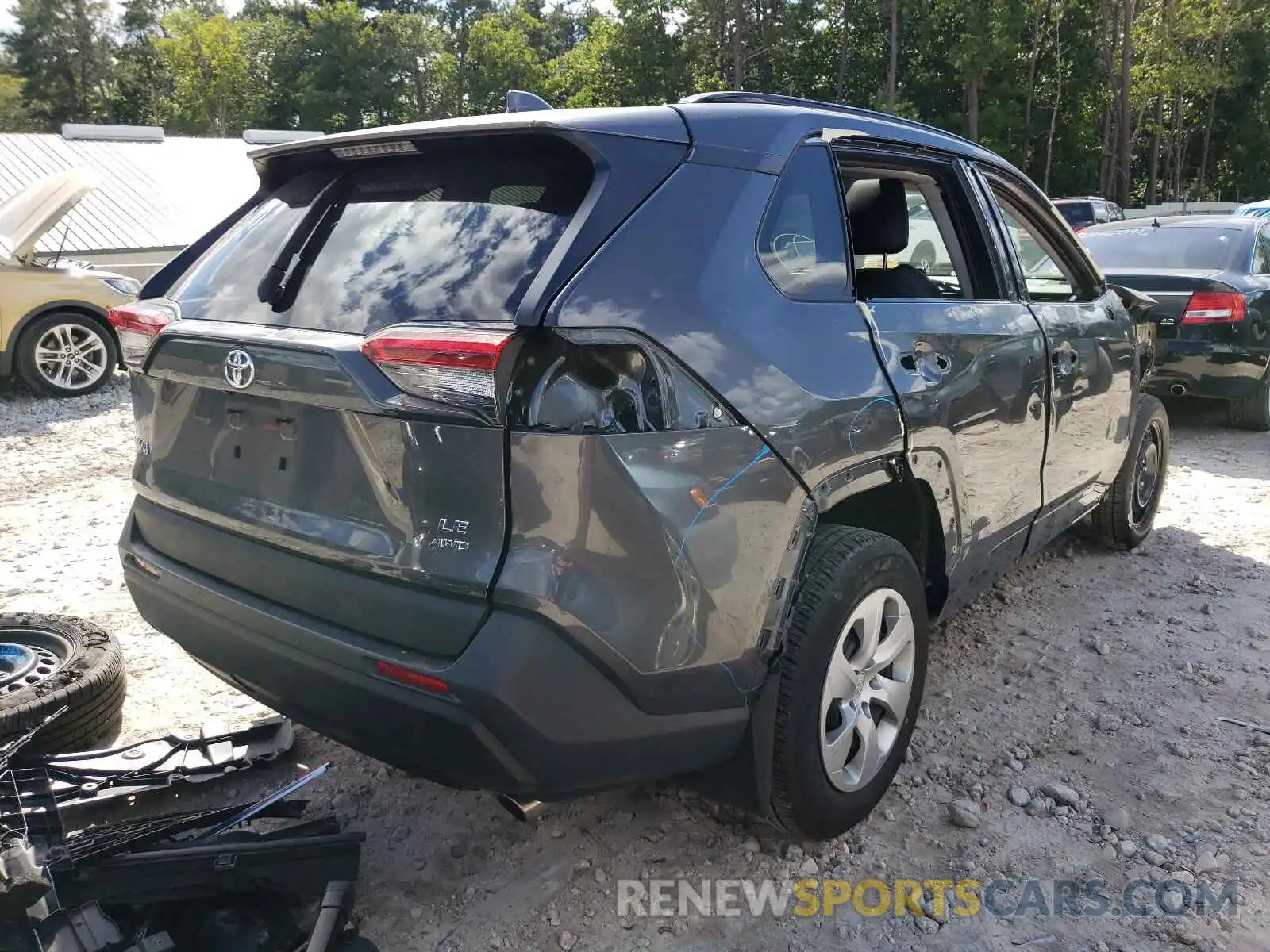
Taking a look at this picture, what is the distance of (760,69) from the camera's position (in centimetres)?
4272

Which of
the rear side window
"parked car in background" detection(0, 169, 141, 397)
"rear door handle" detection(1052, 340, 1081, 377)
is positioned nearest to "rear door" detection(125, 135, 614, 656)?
the rear side window

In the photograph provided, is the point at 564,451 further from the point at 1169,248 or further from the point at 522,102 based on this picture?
the point at 1169,248

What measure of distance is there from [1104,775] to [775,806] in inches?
49.0

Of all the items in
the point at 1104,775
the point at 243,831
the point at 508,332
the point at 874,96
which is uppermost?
the point at 874,96

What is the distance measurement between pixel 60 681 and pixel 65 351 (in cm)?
698

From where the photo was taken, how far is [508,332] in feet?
6.34

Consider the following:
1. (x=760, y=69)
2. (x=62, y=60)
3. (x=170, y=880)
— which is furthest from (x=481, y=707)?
(x=62, y=60)

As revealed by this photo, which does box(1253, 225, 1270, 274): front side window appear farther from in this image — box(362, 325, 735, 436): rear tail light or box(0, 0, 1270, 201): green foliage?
box(0, 0, 1270, 201): green foliage

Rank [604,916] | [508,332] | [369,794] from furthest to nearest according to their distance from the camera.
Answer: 1. [369,794]
2. [604,916]
3. [508,332]

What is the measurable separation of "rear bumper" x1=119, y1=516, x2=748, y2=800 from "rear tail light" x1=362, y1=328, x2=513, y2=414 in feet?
1.46

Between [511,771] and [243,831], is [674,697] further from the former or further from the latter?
[243,831]

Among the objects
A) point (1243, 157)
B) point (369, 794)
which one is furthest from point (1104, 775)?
point (1243, 157)

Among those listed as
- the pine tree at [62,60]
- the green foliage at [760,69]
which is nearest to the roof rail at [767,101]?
the green foliage at [760,69]

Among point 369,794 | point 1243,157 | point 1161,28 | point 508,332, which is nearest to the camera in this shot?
point 508,332
